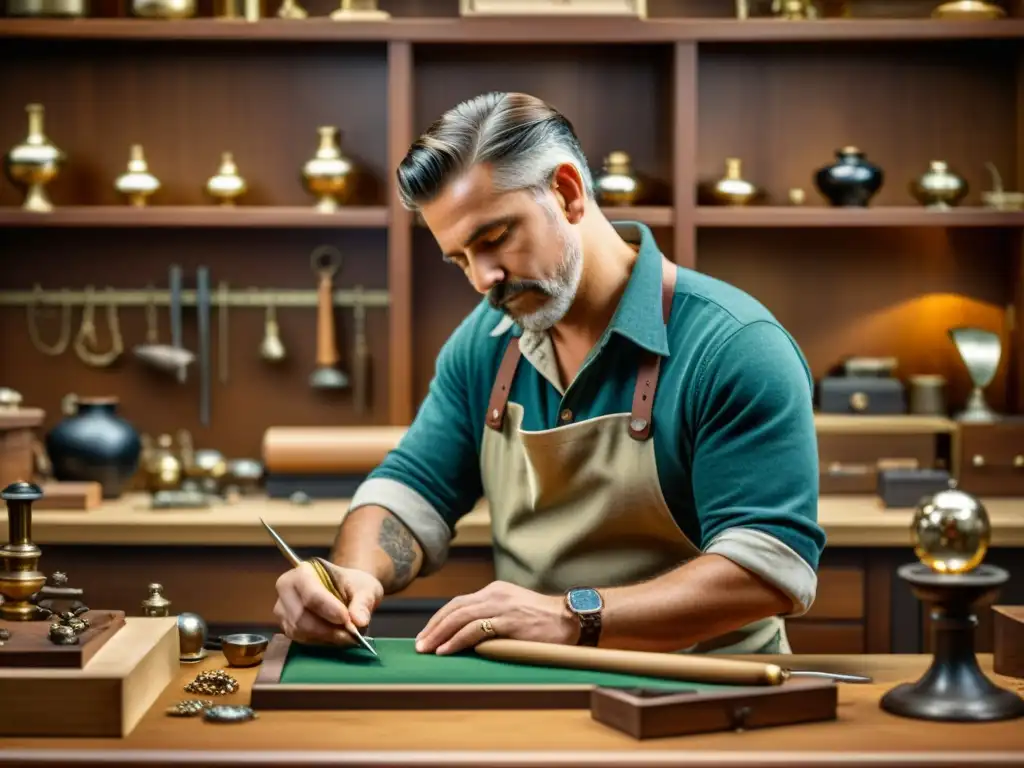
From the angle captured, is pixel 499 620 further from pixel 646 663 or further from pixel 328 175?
pixel 328 175

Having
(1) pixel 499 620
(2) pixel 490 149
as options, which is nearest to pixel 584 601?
(1) pixel 499 620

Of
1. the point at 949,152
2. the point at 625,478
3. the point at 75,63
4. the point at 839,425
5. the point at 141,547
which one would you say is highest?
the point at 75,63

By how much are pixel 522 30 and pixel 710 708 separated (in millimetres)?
2924

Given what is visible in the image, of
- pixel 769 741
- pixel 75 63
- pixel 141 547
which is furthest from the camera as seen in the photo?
pixel 75 63

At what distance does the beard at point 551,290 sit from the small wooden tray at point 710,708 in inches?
34.3

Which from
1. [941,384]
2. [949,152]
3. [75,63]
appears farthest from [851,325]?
[75,63]

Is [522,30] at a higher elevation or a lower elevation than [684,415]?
higher

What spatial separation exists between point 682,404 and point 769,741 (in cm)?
87

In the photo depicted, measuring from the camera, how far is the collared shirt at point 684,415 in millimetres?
2227

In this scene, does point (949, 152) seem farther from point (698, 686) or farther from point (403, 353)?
point (698, 686)

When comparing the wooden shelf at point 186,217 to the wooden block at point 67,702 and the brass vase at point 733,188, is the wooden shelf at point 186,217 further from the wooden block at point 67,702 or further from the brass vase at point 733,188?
the wooden block at point 67,702

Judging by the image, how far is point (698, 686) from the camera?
70.6 inches

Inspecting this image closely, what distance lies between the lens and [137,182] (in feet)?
14.4

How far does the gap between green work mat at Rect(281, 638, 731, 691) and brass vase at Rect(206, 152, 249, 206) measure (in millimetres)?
2645
